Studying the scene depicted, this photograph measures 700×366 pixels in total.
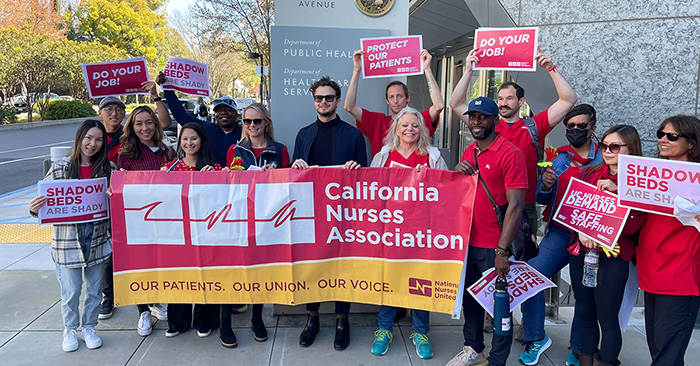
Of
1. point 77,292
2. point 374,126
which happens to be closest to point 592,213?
point 374,126

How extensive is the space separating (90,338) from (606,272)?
4.03m

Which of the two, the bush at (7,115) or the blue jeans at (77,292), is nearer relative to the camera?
the blue jeans at (77,292)

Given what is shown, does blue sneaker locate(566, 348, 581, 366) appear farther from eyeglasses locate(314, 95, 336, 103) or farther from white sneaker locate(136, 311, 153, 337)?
white sneaker locate(136, 311, 153, 337)

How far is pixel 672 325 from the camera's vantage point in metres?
2.90

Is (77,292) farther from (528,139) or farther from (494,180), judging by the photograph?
(528,139)

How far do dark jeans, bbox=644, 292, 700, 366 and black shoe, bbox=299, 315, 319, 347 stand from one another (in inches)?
98.8

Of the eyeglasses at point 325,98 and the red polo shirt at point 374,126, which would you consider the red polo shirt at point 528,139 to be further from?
the eyeglasses at point 325,98

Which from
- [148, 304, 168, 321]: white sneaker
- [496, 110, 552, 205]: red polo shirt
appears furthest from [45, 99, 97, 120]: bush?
[496, 110, 552, 205]: red polo shirt

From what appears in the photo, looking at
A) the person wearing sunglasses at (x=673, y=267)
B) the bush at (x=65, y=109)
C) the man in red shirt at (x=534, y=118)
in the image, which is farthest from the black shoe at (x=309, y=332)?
the bush at (x=65, y=109)

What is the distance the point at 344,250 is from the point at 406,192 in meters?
0.69

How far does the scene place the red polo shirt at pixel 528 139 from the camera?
3783mm

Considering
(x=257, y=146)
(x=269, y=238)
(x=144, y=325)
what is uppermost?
(x=257, y=146)

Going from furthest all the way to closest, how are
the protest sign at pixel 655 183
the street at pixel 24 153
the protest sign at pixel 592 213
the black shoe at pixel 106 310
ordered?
the street at pixel 24 153, the black shoe at pixel 106 310, the protest sign at pixel 592 213, the protest sign at pixel 655 183

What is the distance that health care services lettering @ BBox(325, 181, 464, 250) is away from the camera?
3.62 m
